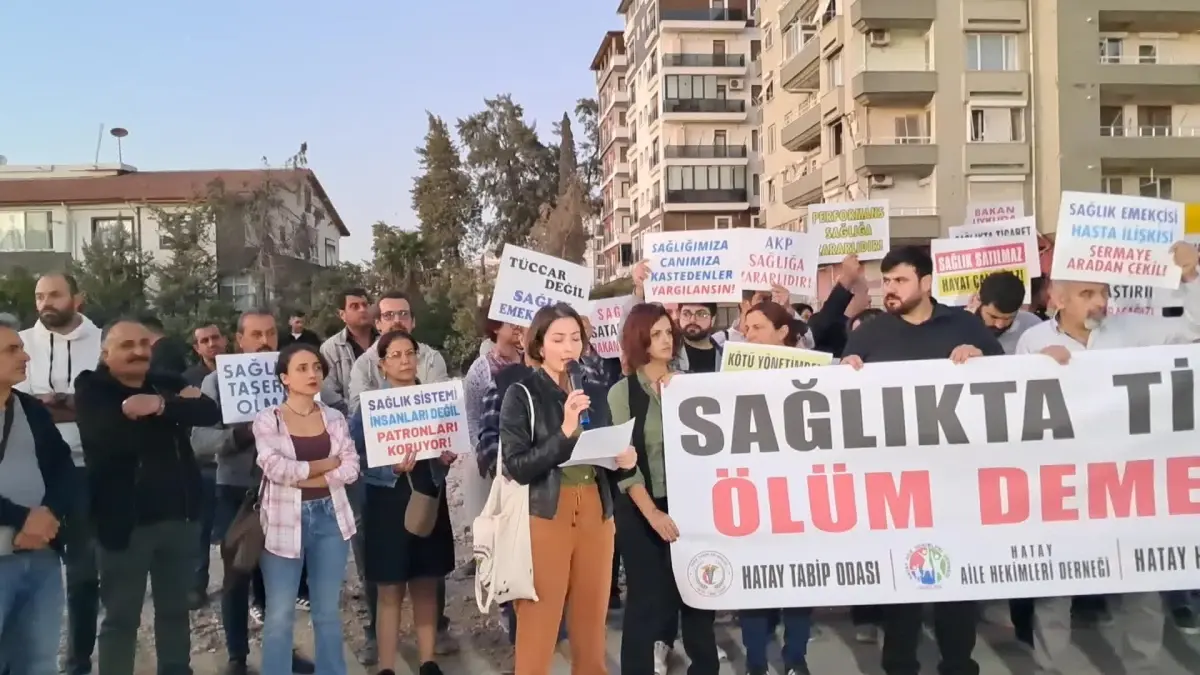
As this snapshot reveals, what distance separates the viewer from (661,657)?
542 cm

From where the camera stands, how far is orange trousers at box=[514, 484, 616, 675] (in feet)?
14.5

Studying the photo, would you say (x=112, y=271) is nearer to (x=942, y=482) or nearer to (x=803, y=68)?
(x=803, y=68)

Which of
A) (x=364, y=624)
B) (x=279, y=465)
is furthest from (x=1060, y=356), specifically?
(x=364, y=624)

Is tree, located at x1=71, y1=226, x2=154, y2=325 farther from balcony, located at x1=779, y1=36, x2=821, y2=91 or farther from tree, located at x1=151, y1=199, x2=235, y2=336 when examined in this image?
balcony, located at x1=779, y1=36, x2=821, y2=91

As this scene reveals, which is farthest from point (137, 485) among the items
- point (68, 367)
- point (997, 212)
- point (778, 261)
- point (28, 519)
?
point (997, 212)

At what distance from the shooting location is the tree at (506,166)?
2256 inches

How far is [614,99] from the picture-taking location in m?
71.8

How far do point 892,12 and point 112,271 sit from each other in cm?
2740

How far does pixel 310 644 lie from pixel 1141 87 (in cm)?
3676

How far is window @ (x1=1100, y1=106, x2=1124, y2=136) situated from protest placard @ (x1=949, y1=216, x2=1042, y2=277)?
29652 millimetres

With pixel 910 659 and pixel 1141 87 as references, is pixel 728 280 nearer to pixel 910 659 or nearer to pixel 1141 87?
pixel 910 659

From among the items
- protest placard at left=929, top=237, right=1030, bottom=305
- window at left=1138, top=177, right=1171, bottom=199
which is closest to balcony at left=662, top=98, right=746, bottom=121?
window at left=1138, top=177, right=1171, bottom=199

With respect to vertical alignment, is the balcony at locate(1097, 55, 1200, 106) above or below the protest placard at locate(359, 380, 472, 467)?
above

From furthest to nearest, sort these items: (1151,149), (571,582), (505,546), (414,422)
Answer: (1151,149), (414,422), (571,582), (505,546)
